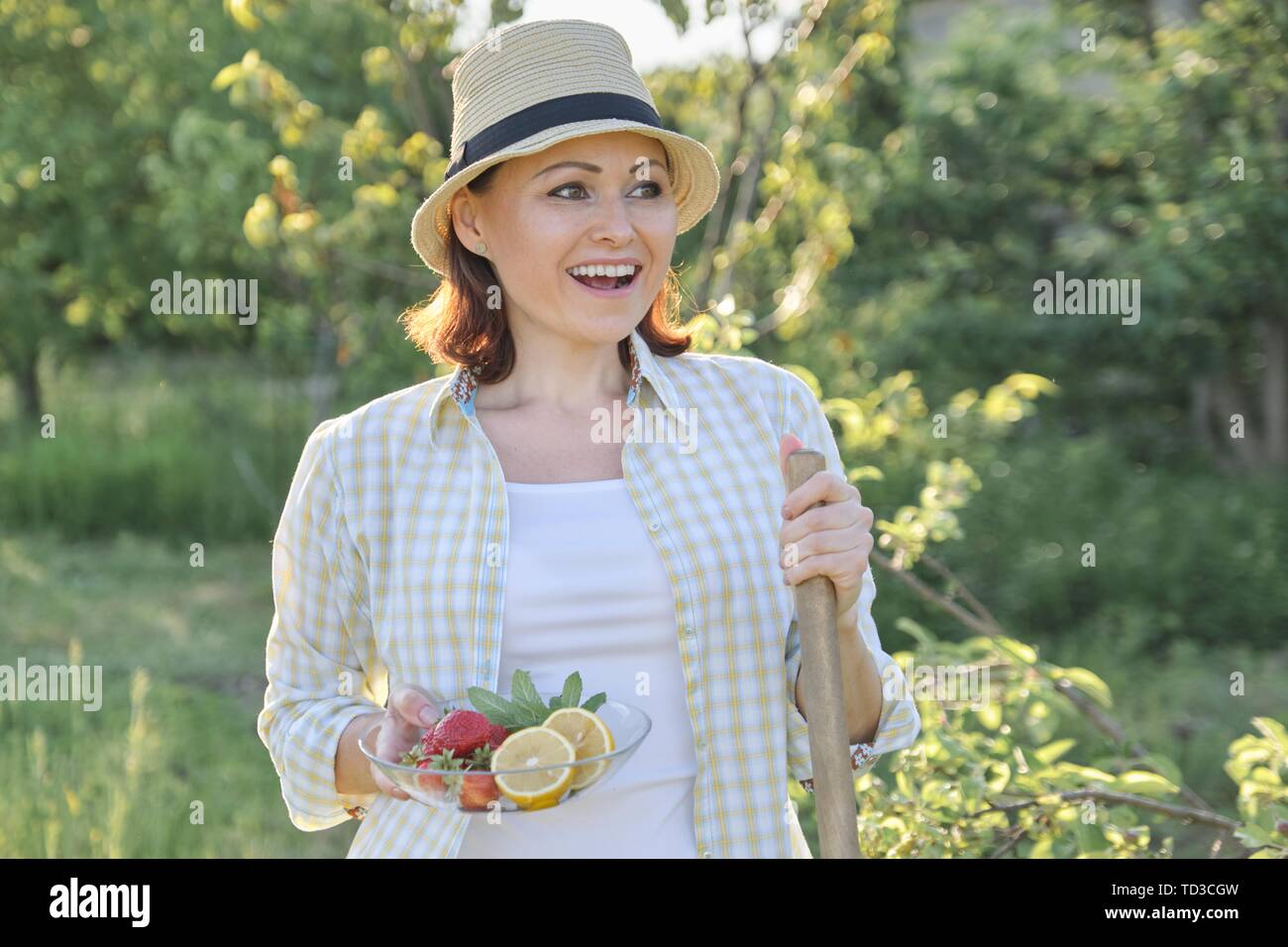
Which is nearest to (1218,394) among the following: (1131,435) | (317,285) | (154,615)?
(1131,435)

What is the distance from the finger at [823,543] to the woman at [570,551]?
0.12m

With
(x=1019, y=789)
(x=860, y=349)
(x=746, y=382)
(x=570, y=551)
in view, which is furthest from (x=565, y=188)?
(x=860, y=349)

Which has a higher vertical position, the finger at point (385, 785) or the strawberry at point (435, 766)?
the strawberry at point (435, 766)

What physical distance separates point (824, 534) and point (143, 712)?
178 inches

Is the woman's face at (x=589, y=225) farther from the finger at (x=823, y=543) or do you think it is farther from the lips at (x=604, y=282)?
the finger at (x=823, y=543)

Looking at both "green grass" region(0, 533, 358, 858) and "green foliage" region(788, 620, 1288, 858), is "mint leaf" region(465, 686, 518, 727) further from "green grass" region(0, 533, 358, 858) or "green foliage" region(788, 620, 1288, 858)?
"green grass" region(0, 533, 358, 858)

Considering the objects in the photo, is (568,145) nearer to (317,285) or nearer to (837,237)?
(837,237)

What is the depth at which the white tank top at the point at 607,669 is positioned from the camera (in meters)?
1.96

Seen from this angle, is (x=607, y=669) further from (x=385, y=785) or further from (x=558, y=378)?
(x=558, y=378)

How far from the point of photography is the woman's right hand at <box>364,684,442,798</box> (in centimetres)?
186

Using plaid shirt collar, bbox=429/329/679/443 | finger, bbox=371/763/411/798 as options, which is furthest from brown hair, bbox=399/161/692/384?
finger, bbox=371/763/411/798

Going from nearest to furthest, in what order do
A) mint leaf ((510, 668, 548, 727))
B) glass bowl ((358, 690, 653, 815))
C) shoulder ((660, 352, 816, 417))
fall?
glass bowl ((358, 690, 653, 815)), mint leaf ((510, 668, 548, 727)), shoulder ((660, 352, 816, 417))

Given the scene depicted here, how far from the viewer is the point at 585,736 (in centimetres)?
176

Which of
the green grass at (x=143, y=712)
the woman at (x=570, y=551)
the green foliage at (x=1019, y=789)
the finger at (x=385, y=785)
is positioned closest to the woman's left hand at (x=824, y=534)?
the woman at (x=570, y=551)
